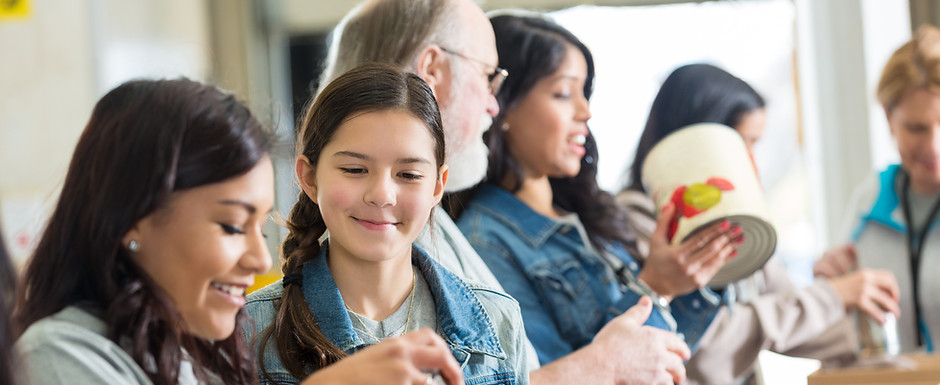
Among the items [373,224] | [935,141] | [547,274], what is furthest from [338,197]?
[935,141]

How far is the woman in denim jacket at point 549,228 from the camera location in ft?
3.94

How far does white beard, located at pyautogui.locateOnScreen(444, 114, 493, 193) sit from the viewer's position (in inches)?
41.0

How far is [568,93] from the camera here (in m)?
1.22

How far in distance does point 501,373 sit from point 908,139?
1332 millimetres

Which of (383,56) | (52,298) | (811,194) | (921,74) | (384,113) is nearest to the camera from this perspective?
(52,298)

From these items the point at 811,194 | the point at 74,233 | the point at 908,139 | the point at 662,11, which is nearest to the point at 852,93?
the point at 811,194

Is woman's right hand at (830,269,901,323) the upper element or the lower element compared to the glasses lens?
lower

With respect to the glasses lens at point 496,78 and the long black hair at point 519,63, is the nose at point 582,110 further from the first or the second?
the glasses lens at point 496,78

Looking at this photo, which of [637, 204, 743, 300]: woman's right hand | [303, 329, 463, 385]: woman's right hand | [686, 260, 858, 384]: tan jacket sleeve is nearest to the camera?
[303, 329, 463, 385]: woman's right hand

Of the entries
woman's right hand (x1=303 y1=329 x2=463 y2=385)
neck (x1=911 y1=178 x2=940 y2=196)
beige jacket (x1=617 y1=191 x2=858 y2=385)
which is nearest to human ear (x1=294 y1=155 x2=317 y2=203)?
woman's right hand (x1=303 y1=329 x2=463 y2=385)

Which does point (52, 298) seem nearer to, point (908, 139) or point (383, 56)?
point (383, 56)

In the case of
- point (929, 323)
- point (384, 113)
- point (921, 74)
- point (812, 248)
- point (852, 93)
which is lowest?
point (812, 248)

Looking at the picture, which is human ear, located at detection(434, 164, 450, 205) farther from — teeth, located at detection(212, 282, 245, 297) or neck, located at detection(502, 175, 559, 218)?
neck, located at detection(502, 175, 559, 218)

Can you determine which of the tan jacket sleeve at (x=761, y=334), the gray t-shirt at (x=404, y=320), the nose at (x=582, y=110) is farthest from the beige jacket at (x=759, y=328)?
the gray t-shirt at (x=404, y=320)
